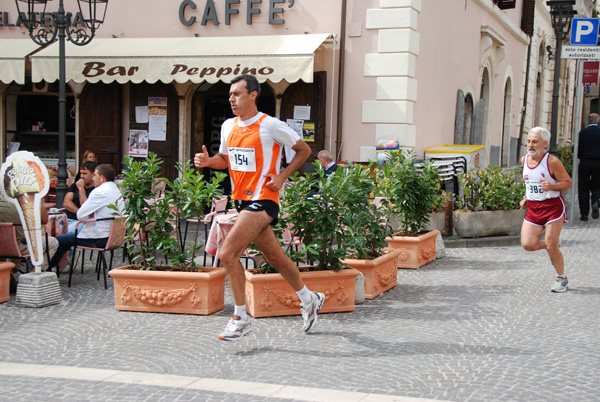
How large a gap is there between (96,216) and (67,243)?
0.47 m

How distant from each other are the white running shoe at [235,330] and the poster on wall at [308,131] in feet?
25.0

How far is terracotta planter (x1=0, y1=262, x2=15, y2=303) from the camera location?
6.73m

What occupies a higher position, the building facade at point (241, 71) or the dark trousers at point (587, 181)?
the building facade at point (241, 71)

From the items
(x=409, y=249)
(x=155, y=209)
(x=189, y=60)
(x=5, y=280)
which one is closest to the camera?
(x=155, y=209)

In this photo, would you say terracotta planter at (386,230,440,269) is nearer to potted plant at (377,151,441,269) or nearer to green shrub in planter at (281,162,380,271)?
potted plant at (377,151,441,269)

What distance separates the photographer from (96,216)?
25.5 feet

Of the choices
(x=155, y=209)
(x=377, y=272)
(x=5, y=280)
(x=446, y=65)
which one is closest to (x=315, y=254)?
(x=377, y=272)

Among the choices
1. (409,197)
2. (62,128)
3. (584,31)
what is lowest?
(409,197)

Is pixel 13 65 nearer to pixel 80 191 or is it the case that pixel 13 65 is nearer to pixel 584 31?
pixel 80 191

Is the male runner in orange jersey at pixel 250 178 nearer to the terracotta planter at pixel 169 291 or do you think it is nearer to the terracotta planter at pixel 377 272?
the terracotta planter at pixel 169 291

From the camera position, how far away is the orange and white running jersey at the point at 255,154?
213 inches

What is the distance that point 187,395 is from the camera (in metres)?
4.22

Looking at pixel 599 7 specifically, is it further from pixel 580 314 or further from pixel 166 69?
pixel 580 314

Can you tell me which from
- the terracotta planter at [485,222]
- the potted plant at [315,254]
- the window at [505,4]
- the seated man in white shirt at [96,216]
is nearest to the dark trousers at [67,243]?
the seated man in white shirt at [96,216]
